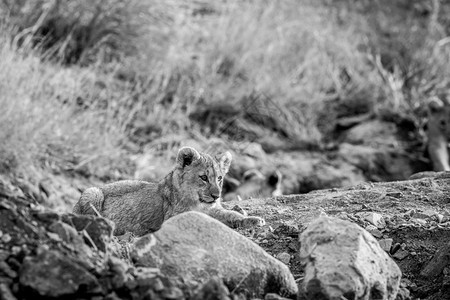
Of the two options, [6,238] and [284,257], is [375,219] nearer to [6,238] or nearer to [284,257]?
[284,257]

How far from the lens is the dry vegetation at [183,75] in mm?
12055

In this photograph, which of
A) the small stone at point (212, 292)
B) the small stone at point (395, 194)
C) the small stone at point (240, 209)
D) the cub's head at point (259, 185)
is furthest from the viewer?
the cub's head at point (259, 185)

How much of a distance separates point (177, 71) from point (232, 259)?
1062 centimetres

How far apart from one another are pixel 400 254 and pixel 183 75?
31.5 ft

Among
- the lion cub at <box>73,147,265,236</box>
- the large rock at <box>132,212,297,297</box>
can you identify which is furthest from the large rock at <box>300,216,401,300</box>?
the lion cub at <box>73,147,265,236</box>

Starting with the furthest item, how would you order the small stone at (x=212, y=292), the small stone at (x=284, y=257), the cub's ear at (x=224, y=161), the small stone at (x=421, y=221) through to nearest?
the cub's ear at (x=224, y=161) < the small stone at (x=421, y=221) < the small stone at (x=284, y=257) < the small stone at (x=212, y=292)

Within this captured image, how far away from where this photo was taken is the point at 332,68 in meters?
17.3

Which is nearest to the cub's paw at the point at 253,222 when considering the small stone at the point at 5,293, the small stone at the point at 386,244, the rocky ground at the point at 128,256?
the rocky ground at the point at 128,256

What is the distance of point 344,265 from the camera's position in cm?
479

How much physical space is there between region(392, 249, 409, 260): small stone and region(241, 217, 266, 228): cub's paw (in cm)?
124

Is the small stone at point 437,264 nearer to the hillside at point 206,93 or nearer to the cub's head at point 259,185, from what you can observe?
the cub's head at point 259,185

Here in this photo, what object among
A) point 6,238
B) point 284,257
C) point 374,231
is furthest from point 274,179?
point 6,238

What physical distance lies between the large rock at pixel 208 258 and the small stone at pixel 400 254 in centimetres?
129

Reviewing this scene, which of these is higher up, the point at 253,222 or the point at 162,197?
the point at 253,222
